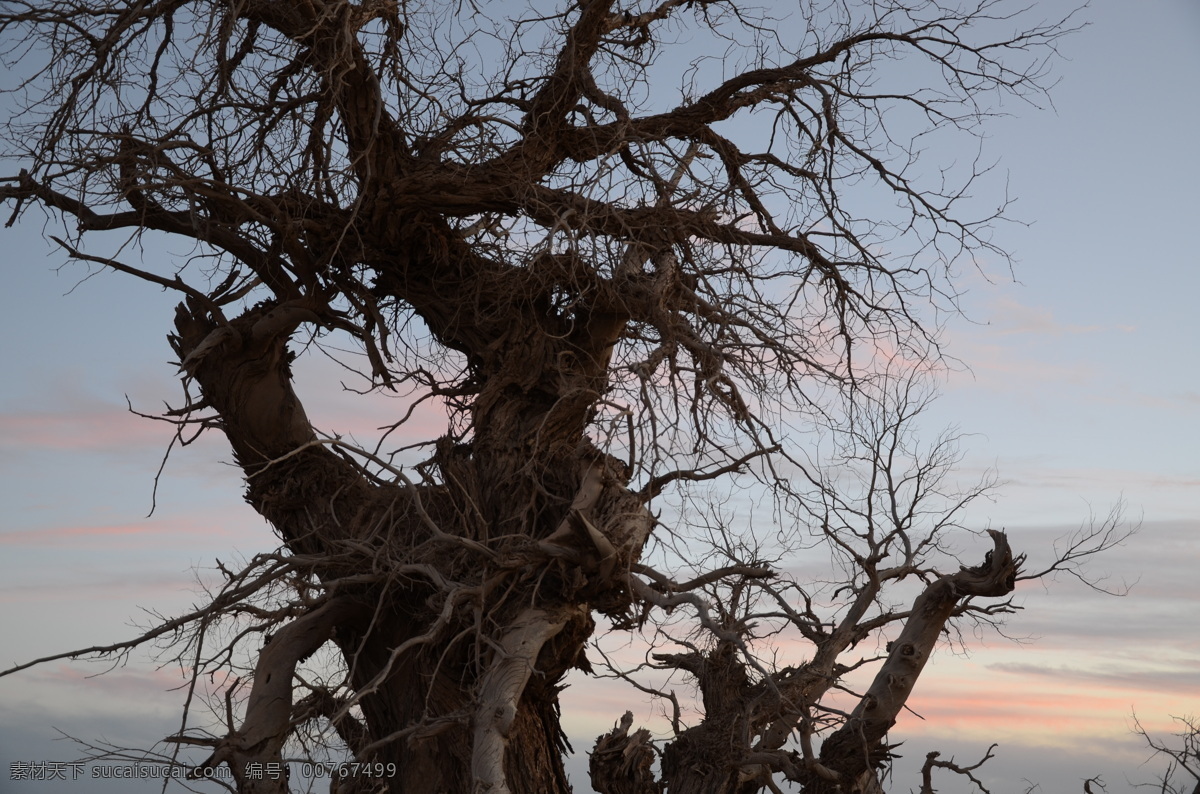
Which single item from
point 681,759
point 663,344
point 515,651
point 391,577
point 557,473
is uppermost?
point 663,344

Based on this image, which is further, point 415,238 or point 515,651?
point 415,238

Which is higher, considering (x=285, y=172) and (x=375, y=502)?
(x=285, y=172)

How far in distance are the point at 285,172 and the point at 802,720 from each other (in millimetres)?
5247

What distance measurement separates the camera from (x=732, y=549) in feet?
25.6

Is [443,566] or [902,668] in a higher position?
[443,566]

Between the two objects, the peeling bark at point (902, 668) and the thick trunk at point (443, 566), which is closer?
the peeling bark at point (902, 668)

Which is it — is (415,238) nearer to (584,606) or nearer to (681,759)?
(584,606)

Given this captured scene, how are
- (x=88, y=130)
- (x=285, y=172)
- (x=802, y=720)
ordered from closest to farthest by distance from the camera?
1. (x=802, y=720)
2. (x=88, y=130)
3. (x=285, y=172)

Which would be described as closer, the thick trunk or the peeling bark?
the peeling bark

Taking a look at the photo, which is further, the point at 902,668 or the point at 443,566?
the point at 443,566

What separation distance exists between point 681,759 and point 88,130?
5964mm

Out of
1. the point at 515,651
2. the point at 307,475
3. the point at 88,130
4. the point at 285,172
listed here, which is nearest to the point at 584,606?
the point at 515,651

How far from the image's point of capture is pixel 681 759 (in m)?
7.58

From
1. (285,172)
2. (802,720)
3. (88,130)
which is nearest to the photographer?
(802,720)
